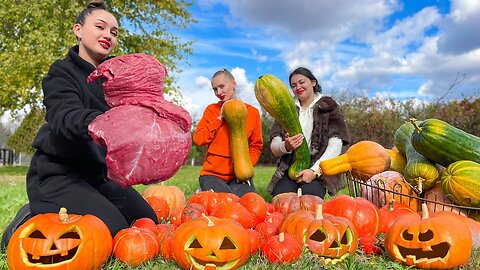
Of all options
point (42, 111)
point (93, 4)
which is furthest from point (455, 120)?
point (42, 111)

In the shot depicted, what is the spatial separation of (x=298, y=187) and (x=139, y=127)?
11.1 ft

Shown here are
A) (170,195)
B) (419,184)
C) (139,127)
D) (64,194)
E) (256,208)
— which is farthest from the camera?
(170,195)

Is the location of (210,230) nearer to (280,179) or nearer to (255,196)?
(255,196)

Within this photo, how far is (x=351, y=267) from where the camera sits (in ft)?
8.54

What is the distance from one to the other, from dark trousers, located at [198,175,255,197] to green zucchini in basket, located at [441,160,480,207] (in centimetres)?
220

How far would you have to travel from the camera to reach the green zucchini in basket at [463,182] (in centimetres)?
354

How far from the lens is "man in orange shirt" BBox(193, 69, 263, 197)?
5.25m

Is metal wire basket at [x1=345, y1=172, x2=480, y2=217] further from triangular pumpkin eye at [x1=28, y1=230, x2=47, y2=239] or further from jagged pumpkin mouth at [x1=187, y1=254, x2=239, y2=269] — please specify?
triangular pumpkin eye at [x1=28, y1=230, x2=47, y2=239]

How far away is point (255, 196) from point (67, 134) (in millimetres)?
1704

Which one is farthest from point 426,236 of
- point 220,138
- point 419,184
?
point 220,138

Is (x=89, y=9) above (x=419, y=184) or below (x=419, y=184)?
above

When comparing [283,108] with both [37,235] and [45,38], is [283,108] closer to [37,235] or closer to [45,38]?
[37,235]

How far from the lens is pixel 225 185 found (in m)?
5.20

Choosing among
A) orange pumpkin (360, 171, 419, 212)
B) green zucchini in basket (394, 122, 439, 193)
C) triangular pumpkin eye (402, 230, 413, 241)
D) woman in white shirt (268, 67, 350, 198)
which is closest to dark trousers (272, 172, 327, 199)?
woman in white shirt (268, 67, 350, 198)
